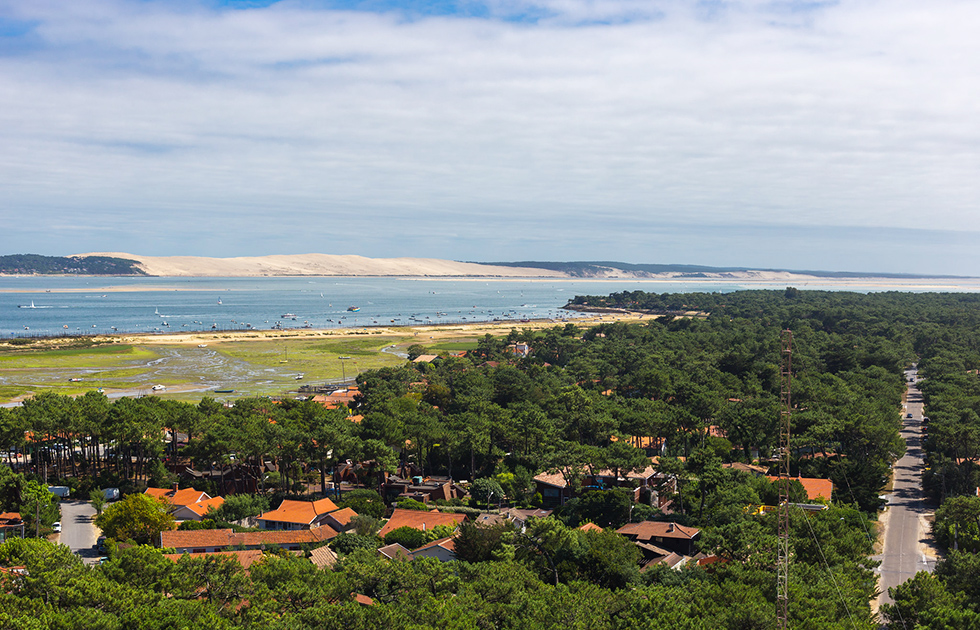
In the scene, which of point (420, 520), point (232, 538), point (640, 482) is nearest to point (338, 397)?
point (420, 520)

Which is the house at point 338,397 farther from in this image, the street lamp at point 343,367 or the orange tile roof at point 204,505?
the orange tile roof at point 204,505

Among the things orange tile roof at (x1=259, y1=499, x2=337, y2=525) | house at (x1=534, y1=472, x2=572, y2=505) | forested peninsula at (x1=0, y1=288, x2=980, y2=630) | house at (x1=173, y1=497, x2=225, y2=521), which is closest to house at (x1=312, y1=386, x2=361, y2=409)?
forested peninsula at (x1=0, y1=288, x2=980, y2=630)

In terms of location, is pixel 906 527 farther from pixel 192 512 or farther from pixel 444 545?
pixel 192 512

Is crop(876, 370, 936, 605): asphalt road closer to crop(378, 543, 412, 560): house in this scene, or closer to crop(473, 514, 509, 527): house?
crop(473, 514, 509, 527): house

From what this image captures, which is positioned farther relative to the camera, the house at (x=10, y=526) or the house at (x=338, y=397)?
the house at (x=338, y=397)

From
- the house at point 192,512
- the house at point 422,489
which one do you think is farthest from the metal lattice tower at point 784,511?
the house at point 192,512

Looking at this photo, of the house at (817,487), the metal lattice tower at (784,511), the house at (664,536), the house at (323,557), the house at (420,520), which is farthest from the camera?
the house at (817,487)
